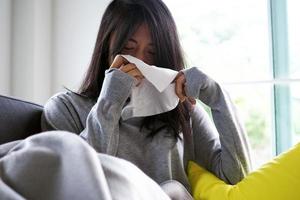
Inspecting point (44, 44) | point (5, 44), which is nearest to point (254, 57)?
point (44, 44)

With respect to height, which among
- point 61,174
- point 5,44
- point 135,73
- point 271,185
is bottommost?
point 271,185

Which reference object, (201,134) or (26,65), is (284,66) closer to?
(201,134)

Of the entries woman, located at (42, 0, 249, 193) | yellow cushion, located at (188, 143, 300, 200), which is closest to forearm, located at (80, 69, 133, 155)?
woman, located at (42, 0, 249, 193)

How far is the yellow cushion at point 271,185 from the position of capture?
0.61m

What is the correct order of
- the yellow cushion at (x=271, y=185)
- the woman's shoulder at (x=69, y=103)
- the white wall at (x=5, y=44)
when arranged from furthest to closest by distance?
the white wall at (x=5, y=44), the woman's shoulder at (x=69, y=103), the yellow cushion at (x=271, y=185)

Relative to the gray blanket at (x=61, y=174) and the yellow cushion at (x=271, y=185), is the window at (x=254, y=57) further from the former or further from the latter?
the gray blanket at (x=61, y=174)

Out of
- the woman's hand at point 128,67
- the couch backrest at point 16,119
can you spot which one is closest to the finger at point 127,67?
the woman's hand at point 128,67

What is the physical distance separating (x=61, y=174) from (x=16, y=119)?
412 mm

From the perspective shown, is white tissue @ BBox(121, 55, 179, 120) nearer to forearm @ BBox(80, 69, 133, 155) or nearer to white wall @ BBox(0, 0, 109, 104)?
forearm @ BBox(80, 69, 133, 155)

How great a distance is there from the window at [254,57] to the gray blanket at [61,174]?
1.02m

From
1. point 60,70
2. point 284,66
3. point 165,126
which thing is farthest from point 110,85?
point 60,70

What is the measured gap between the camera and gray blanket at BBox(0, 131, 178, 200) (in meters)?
0.37

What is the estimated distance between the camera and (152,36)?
88 cm

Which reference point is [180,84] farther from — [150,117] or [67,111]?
[67,111]
